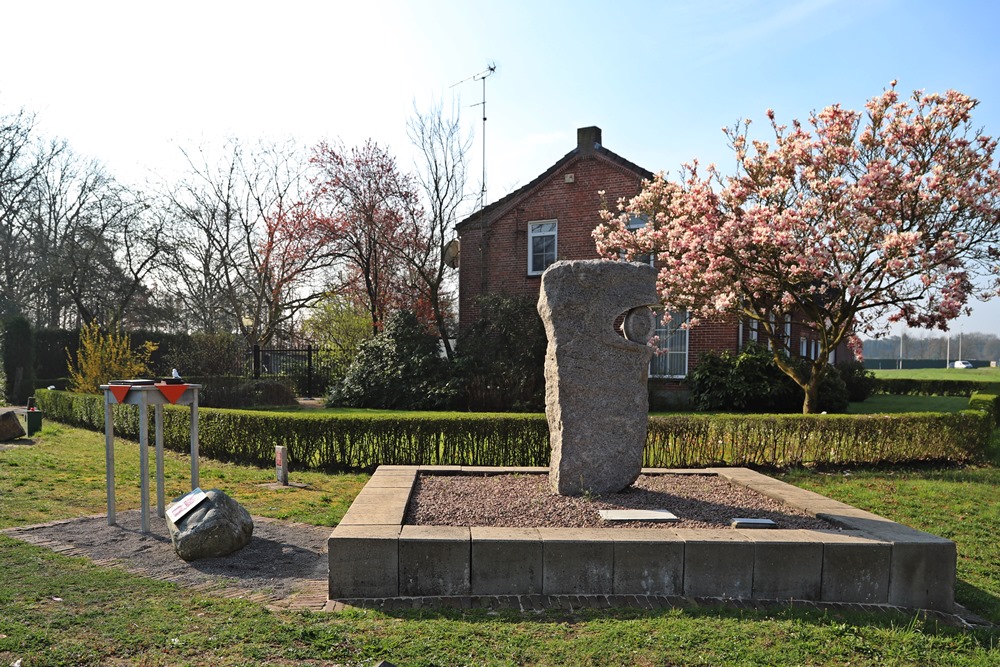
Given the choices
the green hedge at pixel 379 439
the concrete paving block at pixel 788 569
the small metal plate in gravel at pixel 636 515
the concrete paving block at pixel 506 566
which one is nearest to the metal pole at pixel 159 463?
the green hedge at pixel 379 439

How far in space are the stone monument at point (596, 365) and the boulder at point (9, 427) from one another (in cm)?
1111

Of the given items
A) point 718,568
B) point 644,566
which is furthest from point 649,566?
point 718,568

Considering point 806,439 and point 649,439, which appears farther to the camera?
point 806,439

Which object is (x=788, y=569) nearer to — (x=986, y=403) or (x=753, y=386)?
(x=753, y=386)

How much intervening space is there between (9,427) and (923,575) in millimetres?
14144

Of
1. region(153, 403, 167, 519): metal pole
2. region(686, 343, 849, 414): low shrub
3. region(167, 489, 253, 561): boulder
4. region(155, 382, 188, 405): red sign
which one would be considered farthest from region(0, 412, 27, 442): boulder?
region(686, 343, 849, 414): low shrub

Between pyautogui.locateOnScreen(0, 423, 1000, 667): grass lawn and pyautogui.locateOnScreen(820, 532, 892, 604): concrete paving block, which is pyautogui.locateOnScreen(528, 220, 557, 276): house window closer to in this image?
pyautogui.locateOnScreen(0, 423, 1000, 667): grass lawn

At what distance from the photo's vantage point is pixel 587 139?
18312 millimetres

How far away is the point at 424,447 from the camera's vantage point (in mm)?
9398

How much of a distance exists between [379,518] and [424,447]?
424 centimetres

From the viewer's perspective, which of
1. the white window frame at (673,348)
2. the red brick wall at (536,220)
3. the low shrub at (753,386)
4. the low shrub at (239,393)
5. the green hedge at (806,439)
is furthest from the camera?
the red brick wall at (536,220)

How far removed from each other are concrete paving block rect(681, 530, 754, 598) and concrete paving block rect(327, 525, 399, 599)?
6.85 feet

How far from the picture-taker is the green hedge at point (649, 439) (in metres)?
9.31

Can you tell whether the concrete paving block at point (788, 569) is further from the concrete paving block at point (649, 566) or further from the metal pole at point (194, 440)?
the metal pole at point (194, 440)
